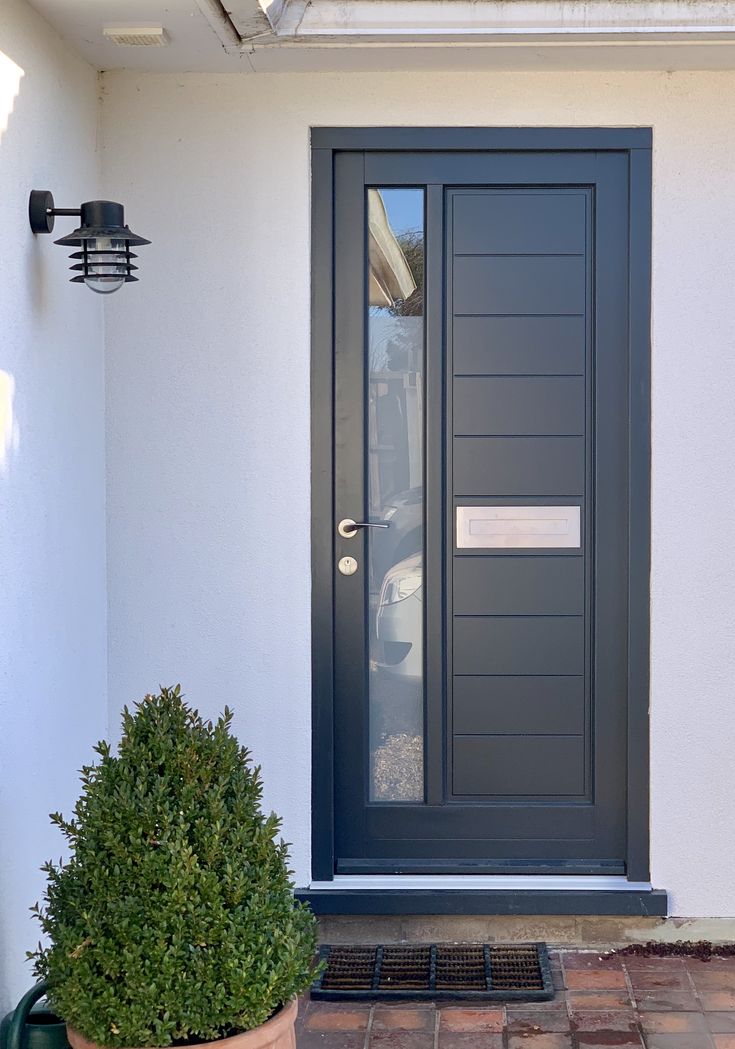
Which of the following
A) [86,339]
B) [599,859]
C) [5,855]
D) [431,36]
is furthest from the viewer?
[599,859]

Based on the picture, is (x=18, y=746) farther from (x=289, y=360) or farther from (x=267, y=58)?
(x=267, y=58)

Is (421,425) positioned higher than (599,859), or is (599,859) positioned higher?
(421,425)

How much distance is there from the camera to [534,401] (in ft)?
12.7

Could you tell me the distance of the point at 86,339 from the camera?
3.67 metres

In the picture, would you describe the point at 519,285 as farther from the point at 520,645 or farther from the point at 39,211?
the point at 39,211

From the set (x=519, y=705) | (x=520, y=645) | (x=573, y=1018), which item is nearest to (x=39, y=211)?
(x=520, y=645)

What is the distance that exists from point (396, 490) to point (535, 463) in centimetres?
46

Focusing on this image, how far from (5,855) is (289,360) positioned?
5.72ft

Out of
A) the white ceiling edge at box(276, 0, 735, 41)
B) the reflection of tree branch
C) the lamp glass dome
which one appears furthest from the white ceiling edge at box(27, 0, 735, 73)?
the lamp glass dome

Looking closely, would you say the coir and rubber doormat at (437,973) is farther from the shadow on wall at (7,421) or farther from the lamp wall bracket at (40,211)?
the lamp wall bracket at (40,211)

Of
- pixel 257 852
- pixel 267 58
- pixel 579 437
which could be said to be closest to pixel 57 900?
pixel 257 852

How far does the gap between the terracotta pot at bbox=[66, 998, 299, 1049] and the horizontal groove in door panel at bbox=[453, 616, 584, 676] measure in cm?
158

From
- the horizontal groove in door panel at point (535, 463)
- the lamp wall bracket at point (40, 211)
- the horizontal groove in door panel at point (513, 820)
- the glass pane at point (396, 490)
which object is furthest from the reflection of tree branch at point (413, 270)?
the horizontal groove in door panel at point (513, 820)

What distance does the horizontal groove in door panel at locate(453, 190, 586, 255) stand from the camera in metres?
3.86
